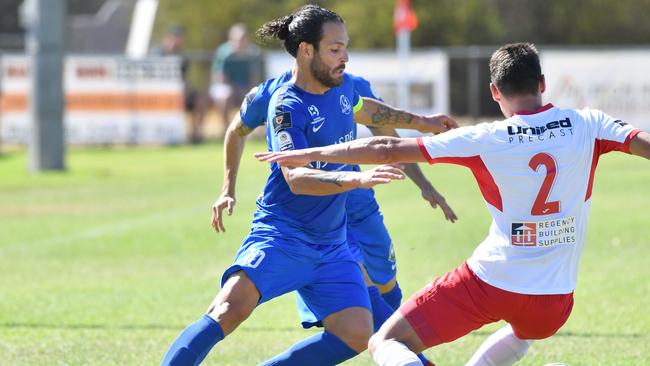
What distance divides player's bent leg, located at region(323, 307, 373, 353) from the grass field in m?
1.45

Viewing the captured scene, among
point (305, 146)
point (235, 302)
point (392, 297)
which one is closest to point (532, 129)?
point (305, 146)

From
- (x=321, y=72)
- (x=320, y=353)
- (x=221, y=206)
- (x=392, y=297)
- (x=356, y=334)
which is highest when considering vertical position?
(x=321, y=72)

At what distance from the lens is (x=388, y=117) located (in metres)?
6.75

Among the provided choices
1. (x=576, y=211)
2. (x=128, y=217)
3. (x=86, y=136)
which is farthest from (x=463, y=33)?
(x=576, y=211)

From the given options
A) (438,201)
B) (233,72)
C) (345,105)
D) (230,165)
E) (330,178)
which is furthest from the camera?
(233,72)

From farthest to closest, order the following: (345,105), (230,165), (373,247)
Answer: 1. (373,247)
2. (230,165)
3. (345,105)

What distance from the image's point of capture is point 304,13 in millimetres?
6039

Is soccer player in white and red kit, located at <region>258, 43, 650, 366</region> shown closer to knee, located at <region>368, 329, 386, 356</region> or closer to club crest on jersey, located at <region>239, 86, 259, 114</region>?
knee, located at <region>368, 329, 386, 356</region>

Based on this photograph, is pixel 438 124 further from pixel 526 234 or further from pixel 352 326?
pixel 526 234

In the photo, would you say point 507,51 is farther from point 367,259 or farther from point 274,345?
point 274,345

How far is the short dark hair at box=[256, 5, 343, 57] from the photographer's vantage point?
598cm

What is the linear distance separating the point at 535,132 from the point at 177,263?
7.20 meters

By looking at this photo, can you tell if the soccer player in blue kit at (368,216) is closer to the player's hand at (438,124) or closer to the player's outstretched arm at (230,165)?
the player's outstretched arm at (230,165)

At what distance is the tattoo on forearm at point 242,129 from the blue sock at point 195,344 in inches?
45.3
